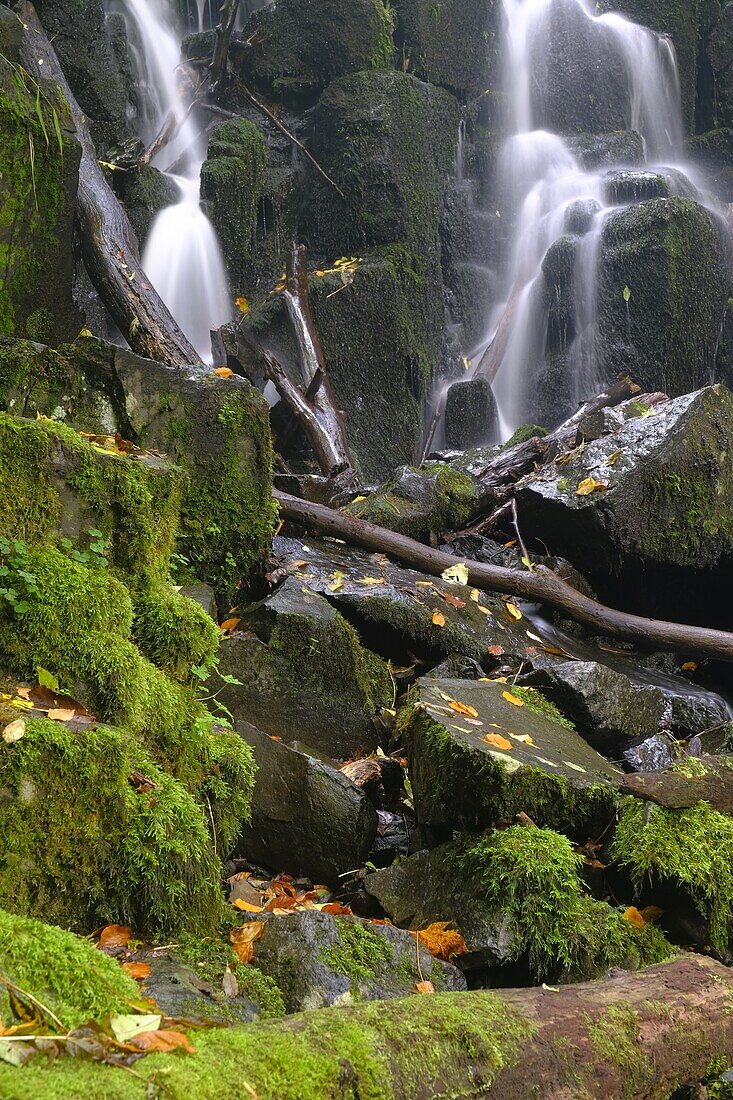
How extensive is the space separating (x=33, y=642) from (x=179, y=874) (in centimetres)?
88

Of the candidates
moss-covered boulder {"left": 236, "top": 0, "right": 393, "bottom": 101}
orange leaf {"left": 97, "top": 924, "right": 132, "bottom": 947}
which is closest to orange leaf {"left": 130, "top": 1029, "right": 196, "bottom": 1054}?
orange leaf {"left": 97, "top": 924, "right": 132, "bottom": 947}

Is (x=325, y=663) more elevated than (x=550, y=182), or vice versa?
(x=550, y=182)

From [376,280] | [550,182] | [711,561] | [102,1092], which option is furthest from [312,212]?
[102,1092]

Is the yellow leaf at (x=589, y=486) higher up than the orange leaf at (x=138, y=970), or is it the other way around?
the yellow leaf at (x=589, y=486)

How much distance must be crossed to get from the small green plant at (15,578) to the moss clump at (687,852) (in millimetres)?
2409

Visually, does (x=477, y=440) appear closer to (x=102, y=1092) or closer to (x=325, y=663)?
(x=325, y=663)

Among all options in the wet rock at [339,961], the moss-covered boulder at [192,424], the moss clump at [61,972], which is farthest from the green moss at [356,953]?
the moss-covered boulder at [192,424]

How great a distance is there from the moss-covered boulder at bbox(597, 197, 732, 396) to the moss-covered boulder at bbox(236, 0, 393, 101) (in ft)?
15.3

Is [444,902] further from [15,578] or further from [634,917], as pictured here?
[15,578]

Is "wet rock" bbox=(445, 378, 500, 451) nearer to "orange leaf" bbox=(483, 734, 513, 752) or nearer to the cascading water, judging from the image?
the cascading water

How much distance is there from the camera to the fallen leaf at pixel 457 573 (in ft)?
20.0

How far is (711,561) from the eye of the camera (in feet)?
22.9

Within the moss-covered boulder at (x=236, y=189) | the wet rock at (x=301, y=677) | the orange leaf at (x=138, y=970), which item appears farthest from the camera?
the moss-covered boulder at (x=236, y=189)

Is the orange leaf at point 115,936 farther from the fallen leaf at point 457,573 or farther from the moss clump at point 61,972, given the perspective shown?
the fallen leaf at point 457,573
